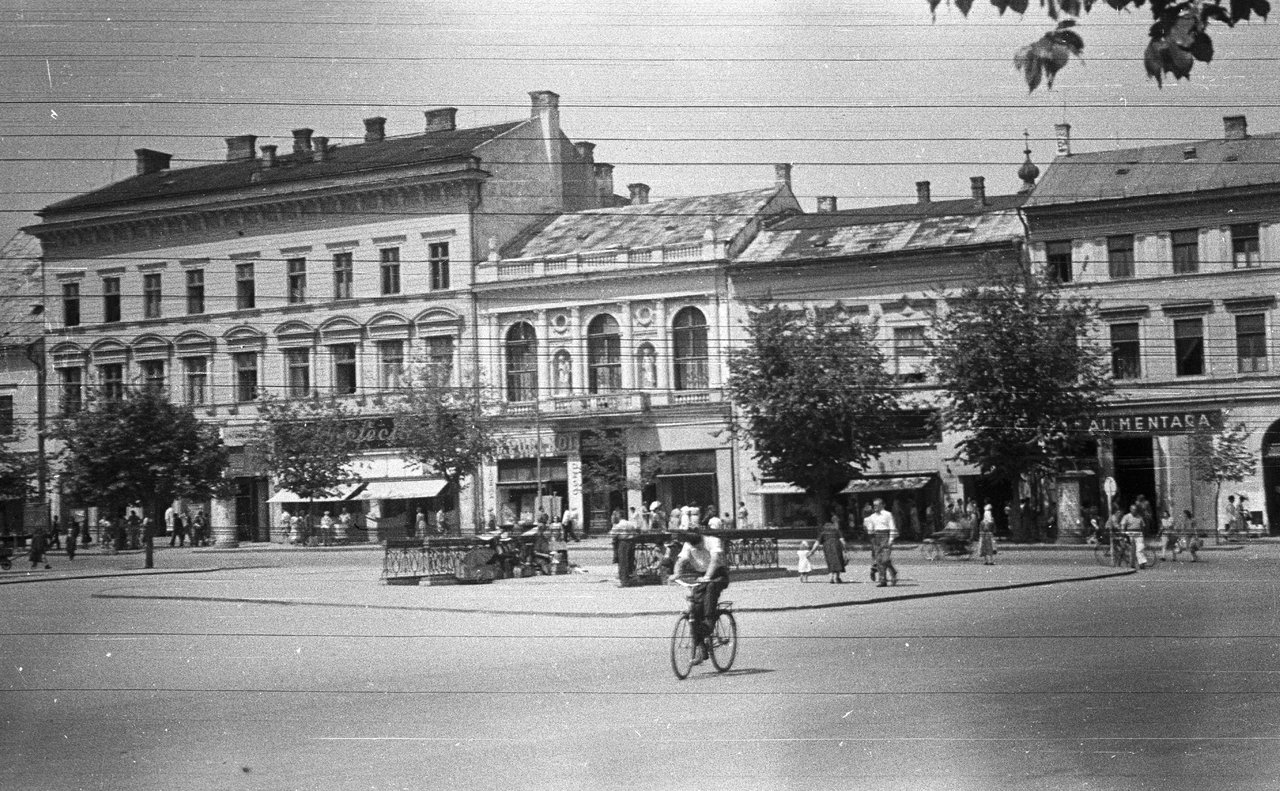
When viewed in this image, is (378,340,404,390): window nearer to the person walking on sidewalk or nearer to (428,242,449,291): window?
(428,242,449,291): window

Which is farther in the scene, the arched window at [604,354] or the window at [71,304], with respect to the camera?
the arched window at [604,354]

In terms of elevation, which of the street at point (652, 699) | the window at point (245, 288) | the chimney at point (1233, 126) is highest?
the chimney at point (1233, 126)

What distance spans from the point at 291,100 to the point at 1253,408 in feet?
109

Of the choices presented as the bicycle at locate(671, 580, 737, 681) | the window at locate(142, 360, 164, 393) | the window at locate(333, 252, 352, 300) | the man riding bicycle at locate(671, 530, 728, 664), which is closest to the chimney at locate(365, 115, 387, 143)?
the window at locate(333, 252, 352, 300)

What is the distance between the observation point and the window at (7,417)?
33.2 metres

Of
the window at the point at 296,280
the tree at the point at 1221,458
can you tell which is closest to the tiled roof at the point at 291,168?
the window at the point at 296,280

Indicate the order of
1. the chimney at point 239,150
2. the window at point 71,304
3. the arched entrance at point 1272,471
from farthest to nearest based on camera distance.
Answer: the arched entrance at point 1272,471 → the chimney at point 239,150 → the window at point 71,304

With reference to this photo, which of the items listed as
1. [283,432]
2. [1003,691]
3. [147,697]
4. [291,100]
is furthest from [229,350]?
[1003,691]

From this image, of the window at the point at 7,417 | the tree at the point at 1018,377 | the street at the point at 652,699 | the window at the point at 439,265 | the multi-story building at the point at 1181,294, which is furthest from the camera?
the window at the point at 439,265

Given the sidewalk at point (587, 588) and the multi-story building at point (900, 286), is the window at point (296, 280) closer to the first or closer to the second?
the sidewalk at point (587, 588)

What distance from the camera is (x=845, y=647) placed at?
17094 millimetres

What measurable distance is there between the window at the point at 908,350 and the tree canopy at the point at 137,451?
72.3 ft

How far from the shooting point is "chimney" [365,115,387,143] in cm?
4590

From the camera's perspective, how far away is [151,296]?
3347cm
